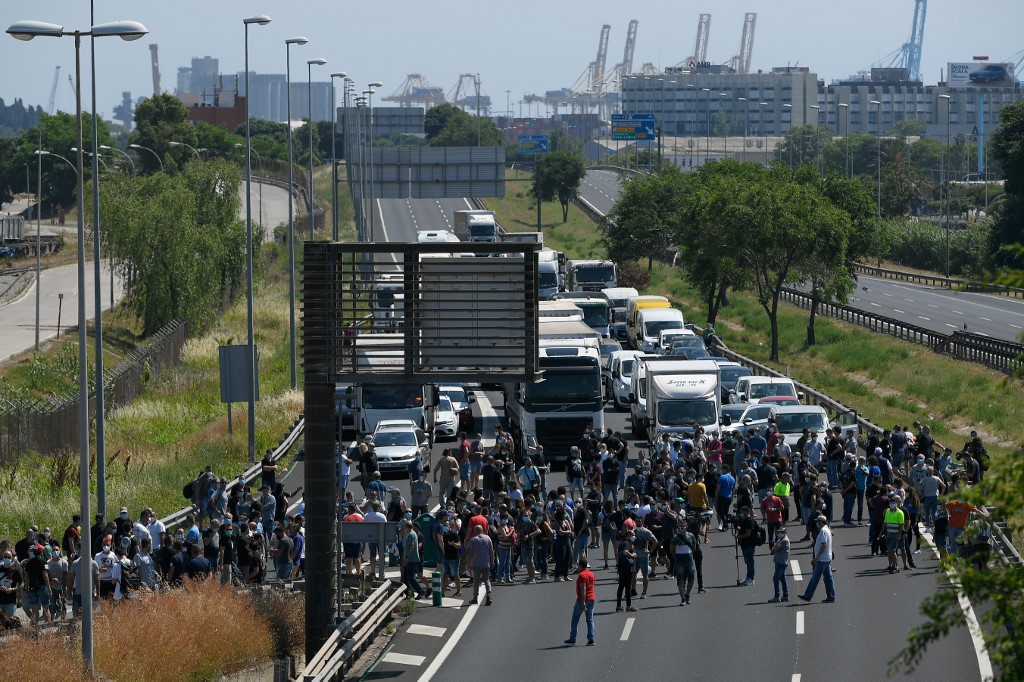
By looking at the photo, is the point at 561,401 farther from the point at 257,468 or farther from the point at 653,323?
the point at 653,323

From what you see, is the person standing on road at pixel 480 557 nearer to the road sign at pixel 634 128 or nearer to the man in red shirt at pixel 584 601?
the man in red shirt at pixel 584 601

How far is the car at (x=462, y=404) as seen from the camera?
1644 inches

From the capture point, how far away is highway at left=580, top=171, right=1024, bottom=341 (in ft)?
225

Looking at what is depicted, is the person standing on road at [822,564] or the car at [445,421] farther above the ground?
the person standing on road at [822,564]

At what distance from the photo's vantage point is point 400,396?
39562 millimetres

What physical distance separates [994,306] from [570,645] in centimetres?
6291

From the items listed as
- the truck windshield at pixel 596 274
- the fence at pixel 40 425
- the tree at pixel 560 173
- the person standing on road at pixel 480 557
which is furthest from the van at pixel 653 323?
the tree at pixel 560 173

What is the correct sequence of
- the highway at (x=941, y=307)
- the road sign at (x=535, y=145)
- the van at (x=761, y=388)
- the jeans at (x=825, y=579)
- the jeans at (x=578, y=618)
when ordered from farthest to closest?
A: the road sign at (x=535, y=145) → the highway at (x=941, y=307) → the van at (x=761, y=388) → the jeans at (x=825, y=579) → the jeans at (x=578, y=618)

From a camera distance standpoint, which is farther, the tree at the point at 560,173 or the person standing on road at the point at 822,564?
the tree at the point at 560,173

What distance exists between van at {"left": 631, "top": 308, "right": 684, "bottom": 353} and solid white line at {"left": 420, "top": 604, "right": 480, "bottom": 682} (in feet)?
100

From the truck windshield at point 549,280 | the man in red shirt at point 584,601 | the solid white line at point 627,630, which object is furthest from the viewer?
the truck windshield at point 549,280

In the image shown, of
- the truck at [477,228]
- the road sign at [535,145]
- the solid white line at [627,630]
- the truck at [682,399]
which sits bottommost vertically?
the solid white line at [627,630]

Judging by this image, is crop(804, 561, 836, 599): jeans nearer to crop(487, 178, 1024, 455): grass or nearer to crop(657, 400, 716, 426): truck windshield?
crop(657, 400, 716, 426): truck windshield

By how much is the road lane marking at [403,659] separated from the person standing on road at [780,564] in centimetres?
589
